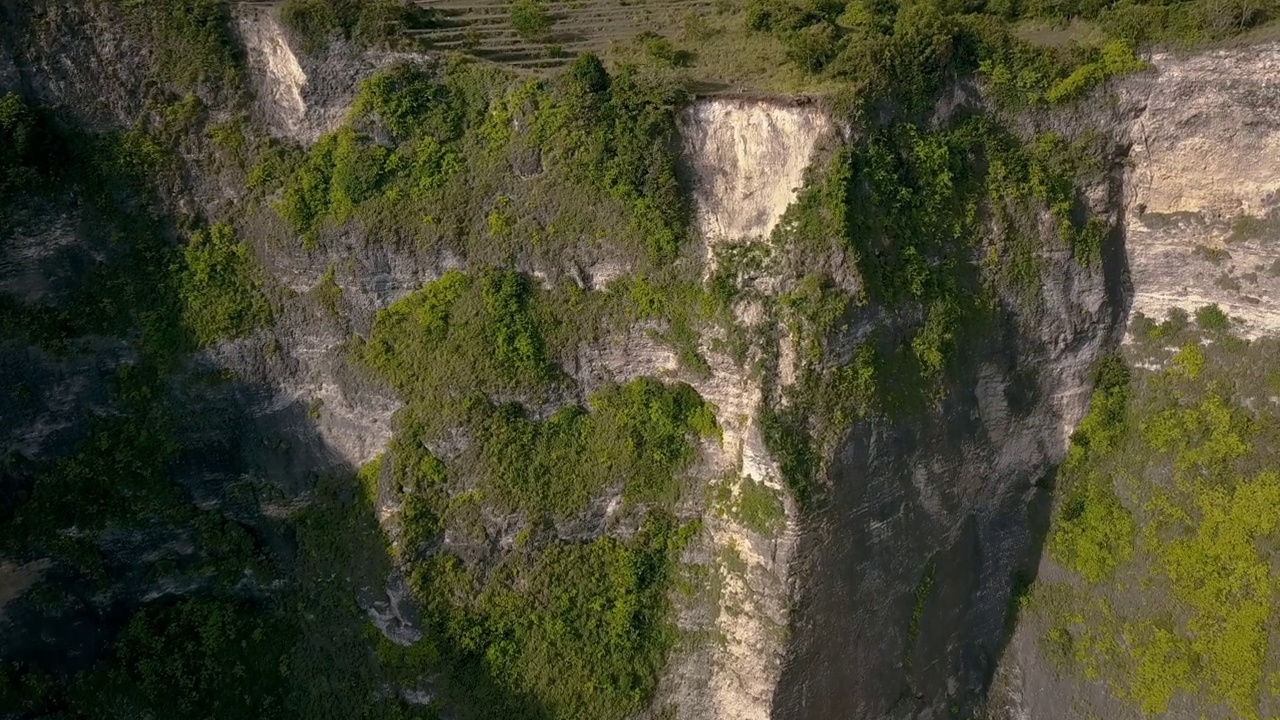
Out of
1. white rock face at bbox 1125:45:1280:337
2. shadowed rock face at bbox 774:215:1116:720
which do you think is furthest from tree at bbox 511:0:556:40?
white rock face at bbox 1125:45:1280:337

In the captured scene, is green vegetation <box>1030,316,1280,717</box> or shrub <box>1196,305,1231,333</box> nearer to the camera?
green vegetation <box>1030,316,1280,717</box>

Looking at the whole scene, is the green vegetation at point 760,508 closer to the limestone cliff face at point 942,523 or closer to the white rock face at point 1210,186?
the limestone cliff face at point 942,523

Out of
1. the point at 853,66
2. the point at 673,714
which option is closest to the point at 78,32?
the point at 853,66

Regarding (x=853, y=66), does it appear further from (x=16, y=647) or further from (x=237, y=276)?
(x=16, y=647)

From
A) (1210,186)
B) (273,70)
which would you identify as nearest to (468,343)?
(273,70)

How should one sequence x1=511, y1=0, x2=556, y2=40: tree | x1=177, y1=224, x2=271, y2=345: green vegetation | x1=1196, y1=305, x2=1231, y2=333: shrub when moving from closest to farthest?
x1=177, y1=224, x2=271, y2=345: green vegetation < x1=1196, y1=305, x2=1231, y2=333: shrub < x1=511, y1=0, x2=556, y2=40: tree

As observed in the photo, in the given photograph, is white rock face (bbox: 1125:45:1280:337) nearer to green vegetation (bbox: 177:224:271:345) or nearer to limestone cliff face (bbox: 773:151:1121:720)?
limestone cliff face (bbox: 773:151:1121:720)

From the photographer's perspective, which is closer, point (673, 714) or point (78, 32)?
point (78, 32)
